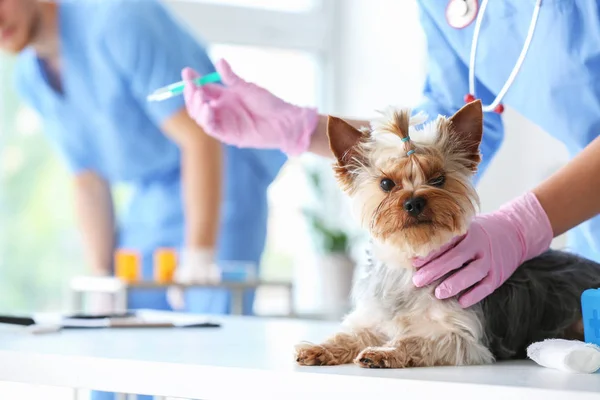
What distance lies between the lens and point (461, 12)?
1508 millimetres

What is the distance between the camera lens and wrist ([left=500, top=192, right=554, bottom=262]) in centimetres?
122

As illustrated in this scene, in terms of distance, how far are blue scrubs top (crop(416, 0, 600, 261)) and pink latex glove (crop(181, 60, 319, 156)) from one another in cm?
27

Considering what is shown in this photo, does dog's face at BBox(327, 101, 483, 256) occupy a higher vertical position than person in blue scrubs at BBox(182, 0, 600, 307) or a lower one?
lower

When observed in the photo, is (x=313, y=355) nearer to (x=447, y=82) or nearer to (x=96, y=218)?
(x=447, y=82)

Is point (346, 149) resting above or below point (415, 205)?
above

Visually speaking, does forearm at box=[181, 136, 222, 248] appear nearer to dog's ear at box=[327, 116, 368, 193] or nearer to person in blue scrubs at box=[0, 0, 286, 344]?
person in blue scrubs at box=[0, 0, 286, 344]

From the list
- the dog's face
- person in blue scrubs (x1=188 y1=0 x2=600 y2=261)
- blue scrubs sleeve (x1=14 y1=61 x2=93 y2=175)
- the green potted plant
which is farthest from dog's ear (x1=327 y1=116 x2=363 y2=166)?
the green potted plant

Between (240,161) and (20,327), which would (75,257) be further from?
(20,327)

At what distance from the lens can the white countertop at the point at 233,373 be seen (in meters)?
0.85

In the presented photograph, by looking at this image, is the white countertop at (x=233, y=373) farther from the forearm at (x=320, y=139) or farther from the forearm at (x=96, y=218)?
the forearm at (x=96, y=218)

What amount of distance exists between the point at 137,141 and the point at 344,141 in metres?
2.61

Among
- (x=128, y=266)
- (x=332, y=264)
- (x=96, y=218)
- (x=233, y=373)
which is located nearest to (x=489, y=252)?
(x=233, y=373)

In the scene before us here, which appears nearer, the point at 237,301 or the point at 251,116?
the point at 251,116

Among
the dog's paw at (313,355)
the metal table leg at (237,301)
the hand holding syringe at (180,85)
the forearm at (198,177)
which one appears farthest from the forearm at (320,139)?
the metal table leg at (237,301)
